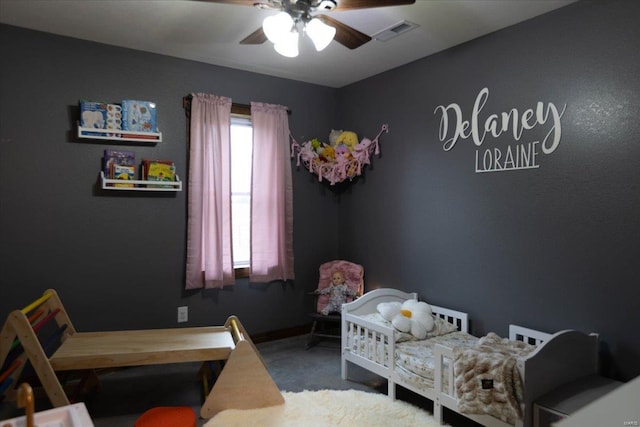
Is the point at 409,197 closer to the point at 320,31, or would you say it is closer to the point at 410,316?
the point at 410,316

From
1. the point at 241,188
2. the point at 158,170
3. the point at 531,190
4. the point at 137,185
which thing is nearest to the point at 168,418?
the point at 137,185

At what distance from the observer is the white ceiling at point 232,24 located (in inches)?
103

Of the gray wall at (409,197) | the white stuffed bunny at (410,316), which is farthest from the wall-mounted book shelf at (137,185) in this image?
the white stuffed bunny at (410,316)

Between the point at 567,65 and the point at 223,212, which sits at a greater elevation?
the point at 567,65

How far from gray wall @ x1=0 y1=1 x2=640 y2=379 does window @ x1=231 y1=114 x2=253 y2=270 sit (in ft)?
0.84

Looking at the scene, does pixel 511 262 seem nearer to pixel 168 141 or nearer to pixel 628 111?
pixel 628 111

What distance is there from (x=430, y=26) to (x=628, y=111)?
129 cm

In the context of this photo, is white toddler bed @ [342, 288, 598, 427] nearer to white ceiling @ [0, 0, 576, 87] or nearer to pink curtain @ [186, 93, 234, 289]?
pink curtain @ [186, 93, 234, 289]

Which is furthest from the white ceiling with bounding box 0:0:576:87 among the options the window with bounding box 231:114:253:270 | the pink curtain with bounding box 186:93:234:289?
the window with bounding box 231:114:253:270

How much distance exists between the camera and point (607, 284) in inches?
95.6

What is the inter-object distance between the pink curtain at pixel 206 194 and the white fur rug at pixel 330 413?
129 centimetres

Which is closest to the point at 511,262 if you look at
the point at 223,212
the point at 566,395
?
the point at 566,395

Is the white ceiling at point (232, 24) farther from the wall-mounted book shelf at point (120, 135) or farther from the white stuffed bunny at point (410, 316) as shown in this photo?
the white stuffed bunny at point (410, 316)

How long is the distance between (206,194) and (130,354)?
149 centimetres
